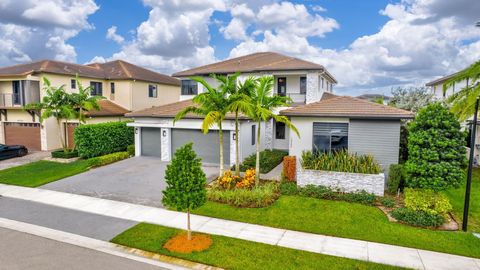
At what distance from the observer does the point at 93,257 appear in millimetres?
8430

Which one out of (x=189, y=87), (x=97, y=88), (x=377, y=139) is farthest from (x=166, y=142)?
(x=97, y=88)

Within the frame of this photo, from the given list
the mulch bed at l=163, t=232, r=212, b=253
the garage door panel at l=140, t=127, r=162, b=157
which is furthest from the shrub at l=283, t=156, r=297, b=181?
the garage door panel at l=140, t=127, r=162, b=157

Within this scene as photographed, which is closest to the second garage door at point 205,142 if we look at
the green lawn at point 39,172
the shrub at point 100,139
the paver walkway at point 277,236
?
the shrub at point 100,139

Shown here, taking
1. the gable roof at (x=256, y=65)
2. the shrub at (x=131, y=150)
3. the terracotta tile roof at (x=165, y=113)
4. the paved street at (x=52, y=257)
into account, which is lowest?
the paved street at (x=52, y=257)

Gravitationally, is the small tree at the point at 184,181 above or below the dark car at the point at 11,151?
above

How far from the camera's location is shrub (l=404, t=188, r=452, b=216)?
36.2 feet

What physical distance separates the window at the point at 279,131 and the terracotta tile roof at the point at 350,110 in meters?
8.35

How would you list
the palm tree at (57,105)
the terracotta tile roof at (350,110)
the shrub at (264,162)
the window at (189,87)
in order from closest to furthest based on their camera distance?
the terracotta tile roof at (350,110), the shrub at (264,162), the palm tree at (57,105), the window at (189,87)

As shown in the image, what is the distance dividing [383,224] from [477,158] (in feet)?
49.5

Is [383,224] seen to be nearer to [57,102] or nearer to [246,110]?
[246,110]

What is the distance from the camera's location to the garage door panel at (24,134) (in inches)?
1004

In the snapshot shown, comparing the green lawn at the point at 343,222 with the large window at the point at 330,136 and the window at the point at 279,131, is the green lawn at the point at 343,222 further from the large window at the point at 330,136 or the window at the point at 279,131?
the window at the point at 279,131

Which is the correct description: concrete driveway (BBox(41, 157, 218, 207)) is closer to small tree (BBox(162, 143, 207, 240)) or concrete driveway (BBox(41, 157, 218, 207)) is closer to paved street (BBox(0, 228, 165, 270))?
paved street (BBox(0, 228, 165, 270))

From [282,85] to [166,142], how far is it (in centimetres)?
1011
